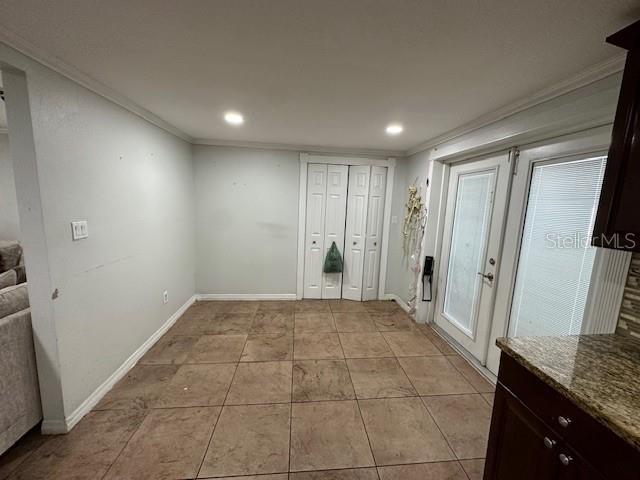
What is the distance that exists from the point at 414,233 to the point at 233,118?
2.50 m

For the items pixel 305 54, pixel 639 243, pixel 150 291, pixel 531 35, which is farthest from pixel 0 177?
pixel 639 243

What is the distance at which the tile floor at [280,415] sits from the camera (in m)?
1.44

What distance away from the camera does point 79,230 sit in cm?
168

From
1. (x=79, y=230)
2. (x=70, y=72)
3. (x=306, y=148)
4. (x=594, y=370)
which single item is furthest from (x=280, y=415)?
(x=306, y=148)

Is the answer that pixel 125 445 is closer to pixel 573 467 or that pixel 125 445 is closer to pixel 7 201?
pixel 573 467

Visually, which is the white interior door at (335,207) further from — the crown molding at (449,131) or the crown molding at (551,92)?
the crown molding at (551,92)

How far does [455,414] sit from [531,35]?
2.23 m

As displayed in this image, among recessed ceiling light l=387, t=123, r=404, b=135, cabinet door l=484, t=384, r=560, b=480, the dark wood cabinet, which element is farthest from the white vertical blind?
recessed ceiling light l=387, t=123, r=404, b=135

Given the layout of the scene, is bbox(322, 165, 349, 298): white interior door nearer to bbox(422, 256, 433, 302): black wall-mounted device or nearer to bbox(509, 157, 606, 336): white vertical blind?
bbox(422, 256, 433, 302): black wall-mounted device

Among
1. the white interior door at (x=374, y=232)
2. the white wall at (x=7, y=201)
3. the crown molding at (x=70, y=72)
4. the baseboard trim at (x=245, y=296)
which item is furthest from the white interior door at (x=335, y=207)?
the white wall at (x=7, y=201)

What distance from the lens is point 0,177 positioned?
3.48 m

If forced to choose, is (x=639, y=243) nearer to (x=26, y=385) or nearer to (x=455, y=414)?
(x=455, y=414)

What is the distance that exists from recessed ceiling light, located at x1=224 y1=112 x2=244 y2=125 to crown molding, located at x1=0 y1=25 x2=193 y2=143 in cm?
66

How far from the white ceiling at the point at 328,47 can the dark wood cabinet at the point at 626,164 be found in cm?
14
